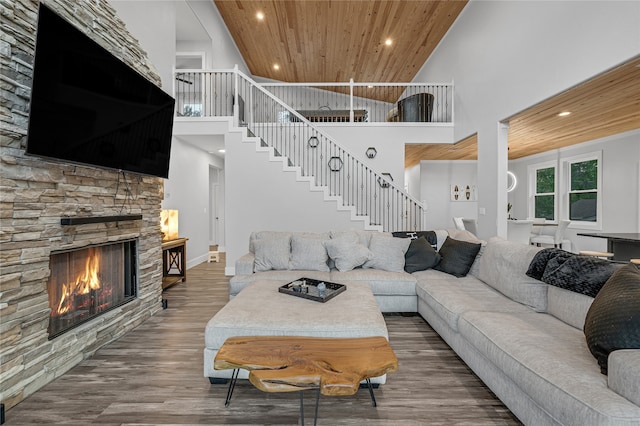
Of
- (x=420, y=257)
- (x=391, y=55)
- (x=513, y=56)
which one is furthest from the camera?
(x=391, y=55)

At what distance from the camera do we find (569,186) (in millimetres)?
7250

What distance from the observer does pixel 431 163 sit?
31.0ft

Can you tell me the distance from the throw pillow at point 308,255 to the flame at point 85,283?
1.92 m

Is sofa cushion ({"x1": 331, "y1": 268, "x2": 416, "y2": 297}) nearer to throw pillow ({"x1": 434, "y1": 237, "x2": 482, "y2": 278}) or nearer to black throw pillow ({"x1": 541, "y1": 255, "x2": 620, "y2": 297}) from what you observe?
throw pillow ({"x1": 434, "y1": 237, "x2": 482, "y2": 278})

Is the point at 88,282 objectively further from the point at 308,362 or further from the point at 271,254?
the point at 308,362

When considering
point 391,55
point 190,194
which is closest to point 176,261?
point 190,194

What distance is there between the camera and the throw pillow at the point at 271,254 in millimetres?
3787

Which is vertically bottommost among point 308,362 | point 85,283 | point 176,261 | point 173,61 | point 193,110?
point 176,261

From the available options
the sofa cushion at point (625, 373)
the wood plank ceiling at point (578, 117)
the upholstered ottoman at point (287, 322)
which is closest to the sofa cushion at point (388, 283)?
the upholstered ottoman at point (287, 322)

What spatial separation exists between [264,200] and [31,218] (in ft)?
12.7

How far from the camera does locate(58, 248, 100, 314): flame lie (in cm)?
254

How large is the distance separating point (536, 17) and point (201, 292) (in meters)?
5.75

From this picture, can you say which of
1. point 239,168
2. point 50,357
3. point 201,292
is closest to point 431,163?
point 239,168

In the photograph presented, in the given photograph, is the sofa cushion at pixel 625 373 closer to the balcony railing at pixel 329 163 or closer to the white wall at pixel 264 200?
the white wall at pixel 264 200
